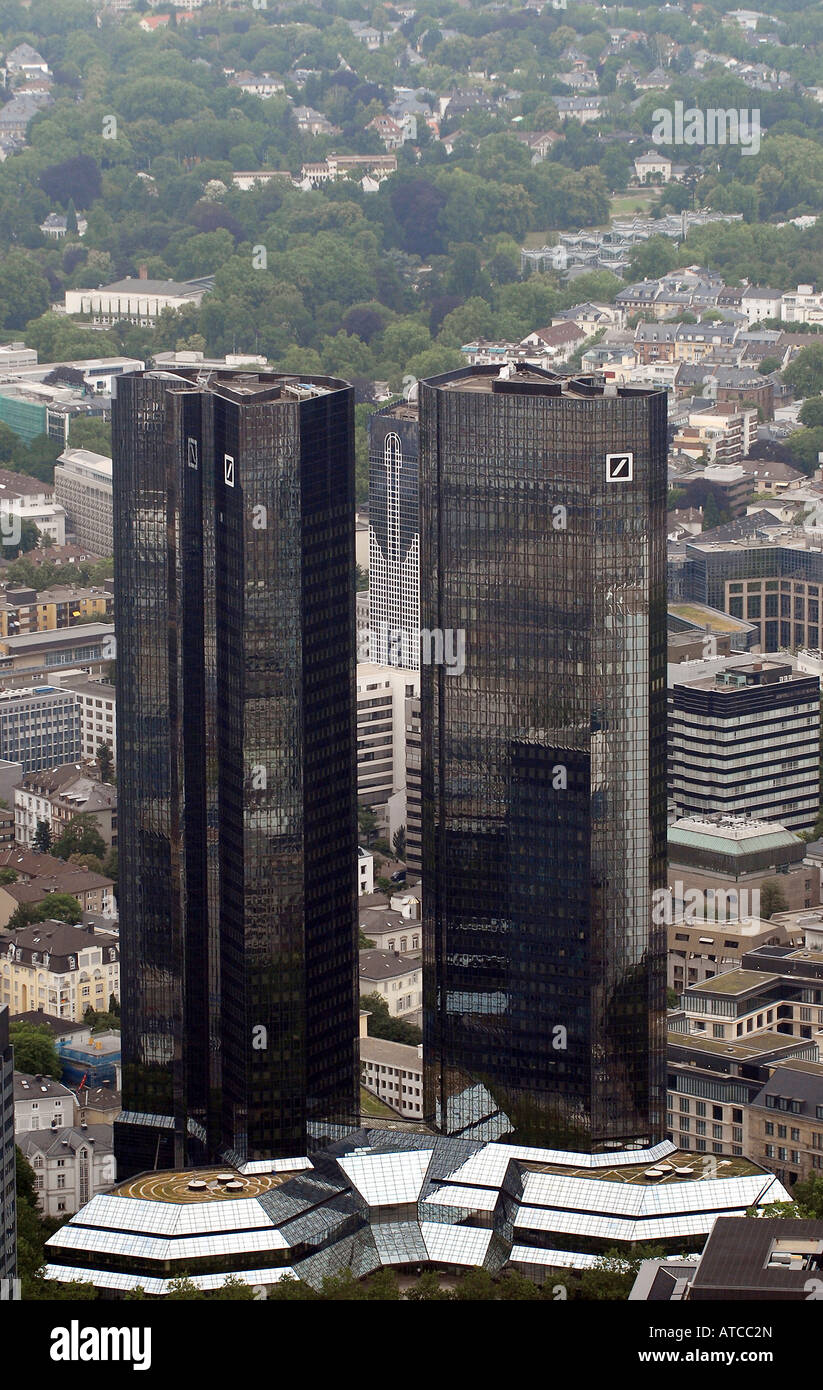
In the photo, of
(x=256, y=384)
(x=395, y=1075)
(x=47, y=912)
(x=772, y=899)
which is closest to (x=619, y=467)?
(x=256, y=384)

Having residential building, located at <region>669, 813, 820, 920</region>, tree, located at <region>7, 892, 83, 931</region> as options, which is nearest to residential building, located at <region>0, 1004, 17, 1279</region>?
tree, located at <region>7, 892, 83, 931</region>

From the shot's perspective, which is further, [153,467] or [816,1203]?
[153,467]

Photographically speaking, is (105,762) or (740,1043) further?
(105,762)

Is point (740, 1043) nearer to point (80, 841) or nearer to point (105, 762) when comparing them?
point (80, 841)

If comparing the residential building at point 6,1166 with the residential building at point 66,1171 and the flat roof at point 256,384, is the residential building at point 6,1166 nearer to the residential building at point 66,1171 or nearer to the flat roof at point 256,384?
the residential building at point 66,1171
